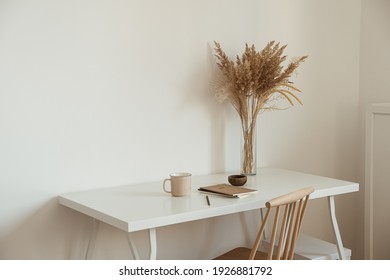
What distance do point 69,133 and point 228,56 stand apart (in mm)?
915

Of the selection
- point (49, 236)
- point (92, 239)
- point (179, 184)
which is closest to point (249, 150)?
point (179, 184)

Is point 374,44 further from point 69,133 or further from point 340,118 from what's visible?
point 69,133

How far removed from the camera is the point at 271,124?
3287 millimetres

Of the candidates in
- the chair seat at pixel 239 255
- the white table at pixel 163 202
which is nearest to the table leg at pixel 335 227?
the white table at pixel 163 202

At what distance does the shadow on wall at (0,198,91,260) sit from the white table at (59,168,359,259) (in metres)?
0.05

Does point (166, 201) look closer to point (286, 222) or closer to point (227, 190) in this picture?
point (227, 190)

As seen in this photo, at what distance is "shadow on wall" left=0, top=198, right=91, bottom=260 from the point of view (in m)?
2.47

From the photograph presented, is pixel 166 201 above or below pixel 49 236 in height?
above

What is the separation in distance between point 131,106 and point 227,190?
57 cm

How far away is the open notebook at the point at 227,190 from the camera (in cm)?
252

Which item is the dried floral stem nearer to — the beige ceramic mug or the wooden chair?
the beige ceramic mug

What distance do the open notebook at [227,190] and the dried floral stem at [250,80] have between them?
370 millimetres

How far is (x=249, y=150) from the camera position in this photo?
298cm

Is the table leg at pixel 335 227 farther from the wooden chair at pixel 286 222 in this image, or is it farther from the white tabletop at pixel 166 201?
the wooden chair at pixel 286 222
